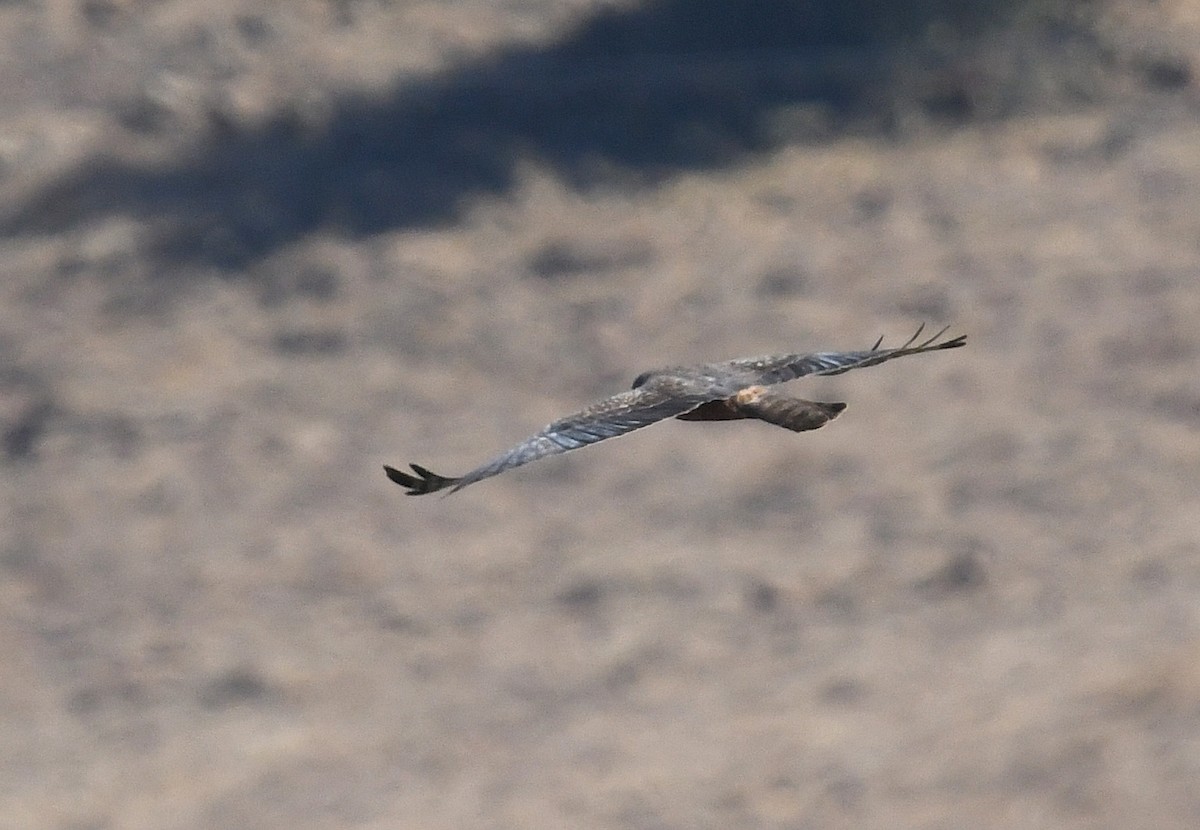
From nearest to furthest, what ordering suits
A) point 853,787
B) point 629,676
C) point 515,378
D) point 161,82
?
point 853,787, point 629,676, point 515,378, point 161,82

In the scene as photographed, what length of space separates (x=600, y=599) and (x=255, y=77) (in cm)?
1123

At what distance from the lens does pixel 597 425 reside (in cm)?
838

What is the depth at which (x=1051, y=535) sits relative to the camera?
25.5m

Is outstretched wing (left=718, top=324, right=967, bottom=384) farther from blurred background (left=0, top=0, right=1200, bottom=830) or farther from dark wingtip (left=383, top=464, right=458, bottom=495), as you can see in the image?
blurred background (left=0, top=0, right=1200, bottom=830)

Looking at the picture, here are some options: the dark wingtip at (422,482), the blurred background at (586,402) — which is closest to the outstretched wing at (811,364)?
the dark wingtip at (422,482)

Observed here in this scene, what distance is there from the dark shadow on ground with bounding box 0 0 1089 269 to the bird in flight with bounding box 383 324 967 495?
69.0 ft

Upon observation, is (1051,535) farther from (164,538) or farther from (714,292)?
(164,538)

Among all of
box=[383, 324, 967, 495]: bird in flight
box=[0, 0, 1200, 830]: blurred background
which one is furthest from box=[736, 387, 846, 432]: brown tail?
box=[0, 0, 1200, 830]: blurred background

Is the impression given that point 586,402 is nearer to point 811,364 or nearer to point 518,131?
point 518,131

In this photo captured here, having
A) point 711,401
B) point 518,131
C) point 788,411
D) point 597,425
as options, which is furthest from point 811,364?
point 518,131

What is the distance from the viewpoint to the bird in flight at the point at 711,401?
27.2ft

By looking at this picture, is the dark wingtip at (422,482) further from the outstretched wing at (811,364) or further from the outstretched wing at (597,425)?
the outstretched wing at (811,364)

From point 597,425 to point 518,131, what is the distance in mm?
22620

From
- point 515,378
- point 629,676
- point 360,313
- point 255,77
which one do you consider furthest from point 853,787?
point 255,77
